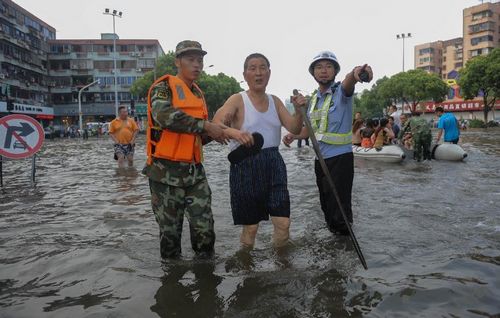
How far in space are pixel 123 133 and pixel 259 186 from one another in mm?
8128

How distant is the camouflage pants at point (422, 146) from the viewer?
12.6 meters

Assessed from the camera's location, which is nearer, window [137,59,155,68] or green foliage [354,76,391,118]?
window [137,59,155,68]

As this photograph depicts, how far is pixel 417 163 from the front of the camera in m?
12.3

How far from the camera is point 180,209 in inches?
137

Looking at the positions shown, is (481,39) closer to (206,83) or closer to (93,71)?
(206,83)

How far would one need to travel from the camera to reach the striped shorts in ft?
11.9

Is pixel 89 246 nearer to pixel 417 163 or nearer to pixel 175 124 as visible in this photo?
pixel 175 124

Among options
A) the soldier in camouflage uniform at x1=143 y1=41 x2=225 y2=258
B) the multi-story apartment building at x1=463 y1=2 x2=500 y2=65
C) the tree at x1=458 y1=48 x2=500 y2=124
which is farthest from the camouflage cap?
the multi-story apartment building at x1=463 y1=2 x2=500 y2=65

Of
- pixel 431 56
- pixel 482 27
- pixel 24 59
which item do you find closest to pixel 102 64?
pixel 24 59

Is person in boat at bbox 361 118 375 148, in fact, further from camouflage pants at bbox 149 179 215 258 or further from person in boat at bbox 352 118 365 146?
camouflage pants at bbox 149 179 215 258

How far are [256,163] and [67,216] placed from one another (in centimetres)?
338

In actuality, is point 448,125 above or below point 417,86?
below

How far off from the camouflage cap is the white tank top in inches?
20.7

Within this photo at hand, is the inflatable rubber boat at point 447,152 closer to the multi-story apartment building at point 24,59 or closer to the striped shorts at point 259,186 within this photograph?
the striped shorts at point 259,186
